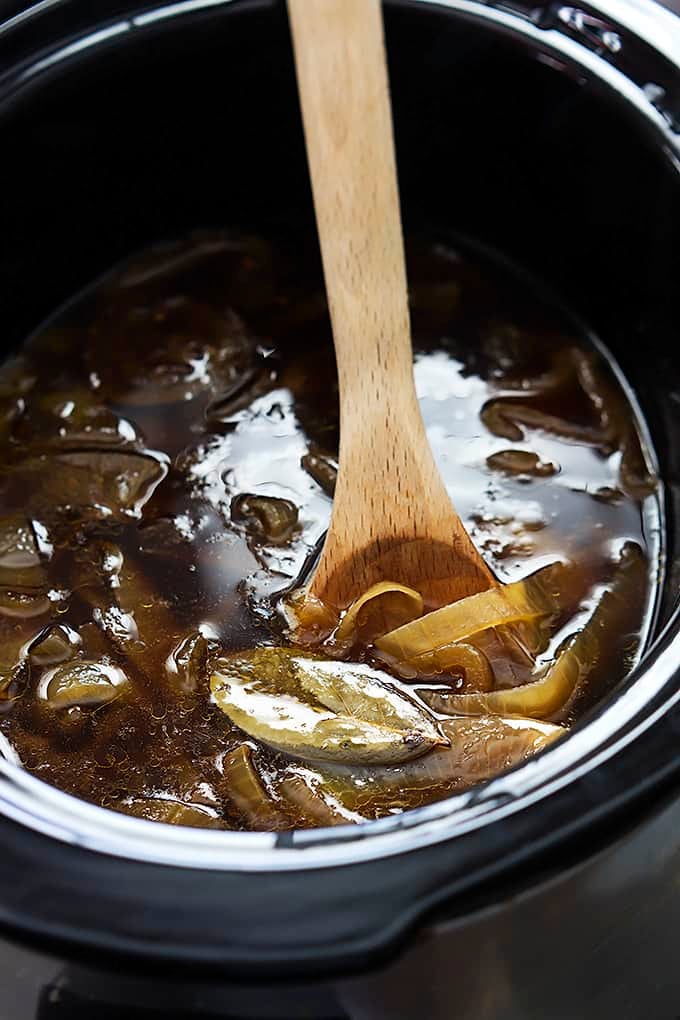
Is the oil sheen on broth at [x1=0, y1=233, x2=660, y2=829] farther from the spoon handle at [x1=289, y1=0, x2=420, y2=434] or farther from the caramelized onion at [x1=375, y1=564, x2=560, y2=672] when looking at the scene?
the spoon handle at [x1=289, y1=0, x2=420, y2=434]

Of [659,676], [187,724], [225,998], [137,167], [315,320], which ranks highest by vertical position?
[137,167]

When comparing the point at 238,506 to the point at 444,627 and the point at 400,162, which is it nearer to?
the point at 444,627

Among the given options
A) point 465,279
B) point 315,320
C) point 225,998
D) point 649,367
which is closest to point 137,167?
point 315,320

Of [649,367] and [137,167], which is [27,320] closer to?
[137,167]

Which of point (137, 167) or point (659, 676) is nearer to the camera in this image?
point (659, 676)

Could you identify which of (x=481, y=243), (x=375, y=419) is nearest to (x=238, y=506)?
(x=375, y=419)

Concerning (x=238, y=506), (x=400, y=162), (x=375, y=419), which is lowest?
(x=238, y=506)

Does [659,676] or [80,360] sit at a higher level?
[80,360]

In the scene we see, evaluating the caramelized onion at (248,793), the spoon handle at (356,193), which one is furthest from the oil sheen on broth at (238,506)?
the spoon handle at (356,193)
